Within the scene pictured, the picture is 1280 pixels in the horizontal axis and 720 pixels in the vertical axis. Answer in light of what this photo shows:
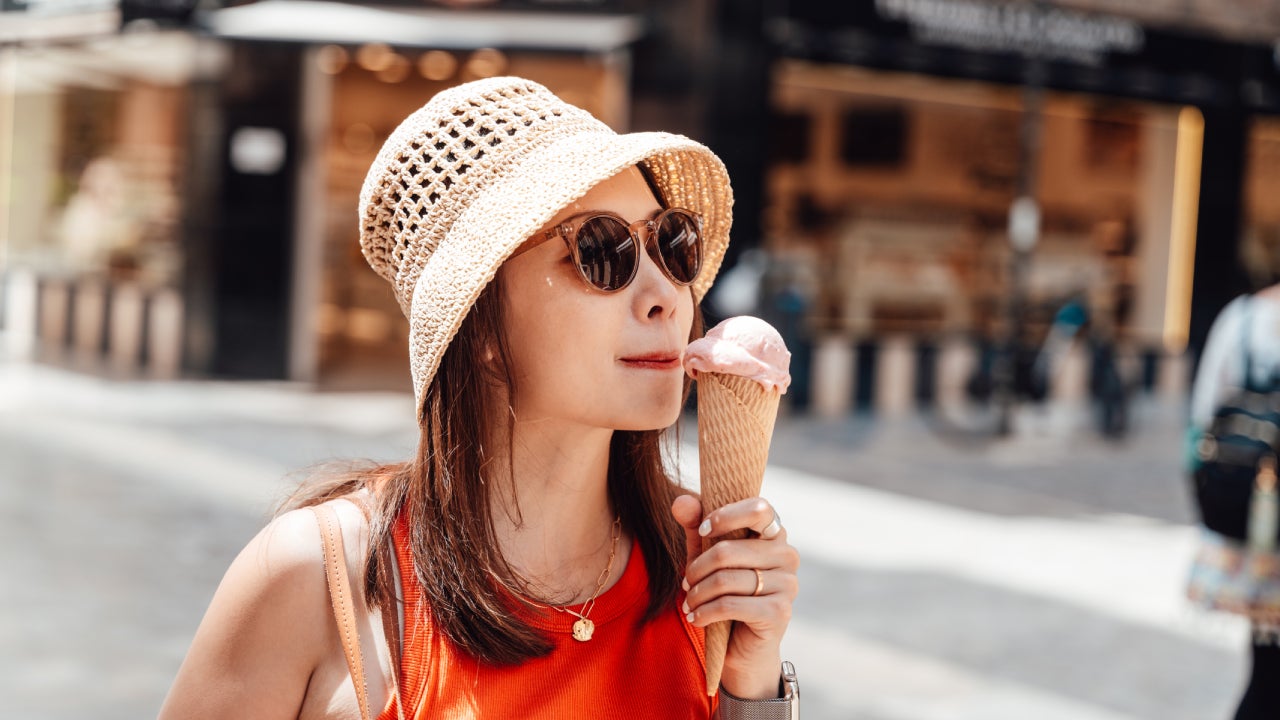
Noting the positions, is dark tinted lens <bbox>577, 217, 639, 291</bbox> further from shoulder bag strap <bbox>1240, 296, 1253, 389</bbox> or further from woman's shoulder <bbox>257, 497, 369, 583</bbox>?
shoulder bag strap <bbox>1240, 296, 1253, 389</bbox>

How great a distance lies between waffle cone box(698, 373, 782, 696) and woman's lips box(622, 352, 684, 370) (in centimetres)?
6

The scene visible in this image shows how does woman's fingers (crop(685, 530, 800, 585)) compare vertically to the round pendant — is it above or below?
above

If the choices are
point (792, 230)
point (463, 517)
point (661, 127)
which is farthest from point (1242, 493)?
point (792, 230)

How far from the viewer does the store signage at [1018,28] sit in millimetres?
14523

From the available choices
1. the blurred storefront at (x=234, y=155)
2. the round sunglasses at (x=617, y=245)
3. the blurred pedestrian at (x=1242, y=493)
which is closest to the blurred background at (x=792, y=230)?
the blurred storefront at (x=234, y=155)

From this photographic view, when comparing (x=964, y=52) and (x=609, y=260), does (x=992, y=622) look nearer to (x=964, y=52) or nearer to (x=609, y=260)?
(x=609, y=260)

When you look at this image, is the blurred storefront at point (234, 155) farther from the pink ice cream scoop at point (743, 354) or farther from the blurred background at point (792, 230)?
the pink ice cream scoop at point (743, 354)

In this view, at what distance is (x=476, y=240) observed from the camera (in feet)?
5.78

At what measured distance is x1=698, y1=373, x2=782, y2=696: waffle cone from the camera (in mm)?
1741

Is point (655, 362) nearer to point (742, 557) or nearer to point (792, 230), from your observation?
point (742, 557)

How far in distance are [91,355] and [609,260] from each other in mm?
14436

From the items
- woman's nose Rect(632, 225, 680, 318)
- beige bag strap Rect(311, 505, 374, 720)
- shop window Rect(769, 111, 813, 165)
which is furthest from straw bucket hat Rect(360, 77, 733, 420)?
shop window Rect(769, 111, 813, 165)

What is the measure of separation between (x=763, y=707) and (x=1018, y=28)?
14.6 metres

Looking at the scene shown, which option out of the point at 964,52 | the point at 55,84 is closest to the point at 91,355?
the point at 55,84
